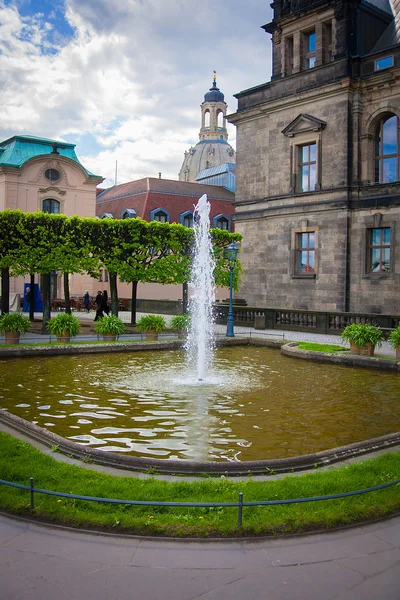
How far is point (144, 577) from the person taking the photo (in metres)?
4.95

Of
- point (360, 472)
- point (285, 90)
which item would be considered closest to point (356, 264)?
point (285, 90)

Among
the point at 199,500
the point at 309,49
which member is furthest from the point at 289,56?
the point at 199,500

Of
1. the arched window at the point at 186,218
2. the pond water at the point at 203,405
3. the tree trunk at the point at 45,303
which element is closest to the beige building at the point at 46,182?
the arched window at the point at 186,218

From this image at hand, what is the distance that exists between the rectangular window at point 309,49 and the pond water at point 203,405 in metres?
20.2

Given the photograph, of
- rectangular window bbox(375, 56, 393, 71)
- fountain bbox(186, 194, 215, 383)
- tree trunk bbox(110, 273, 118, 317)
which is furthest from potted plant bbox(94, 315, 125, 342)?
rectangular window bbox(375, 56, 393, 71)

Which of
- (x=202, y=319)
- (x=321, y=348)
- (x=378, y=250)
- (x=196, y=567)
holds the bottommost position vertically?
(x=196, y=567)

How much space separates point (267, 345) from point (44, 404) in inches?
513

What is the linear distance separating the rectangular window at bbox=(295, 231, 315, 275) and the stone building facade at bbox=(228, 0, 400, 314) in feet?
0.18

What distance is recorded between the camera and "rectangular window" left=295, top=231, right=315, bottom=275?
3158 cm

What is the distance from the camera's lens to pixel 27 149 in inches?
1852

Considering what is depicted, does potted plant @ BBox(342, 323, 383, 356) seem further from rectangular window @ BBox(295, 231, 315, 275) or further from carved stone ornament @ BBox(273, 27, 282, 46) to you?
carved stone ornament @ BBox(273, 27, 282, 46)

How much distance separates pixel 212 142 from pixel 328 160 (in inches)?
4007

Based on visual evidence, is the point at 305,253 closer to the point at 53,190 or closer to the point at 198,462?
the point at 53,190

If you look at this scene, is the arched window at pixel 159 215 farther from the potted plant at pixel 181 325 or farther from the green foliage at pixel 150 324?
the green foliage at pixel 150 324
